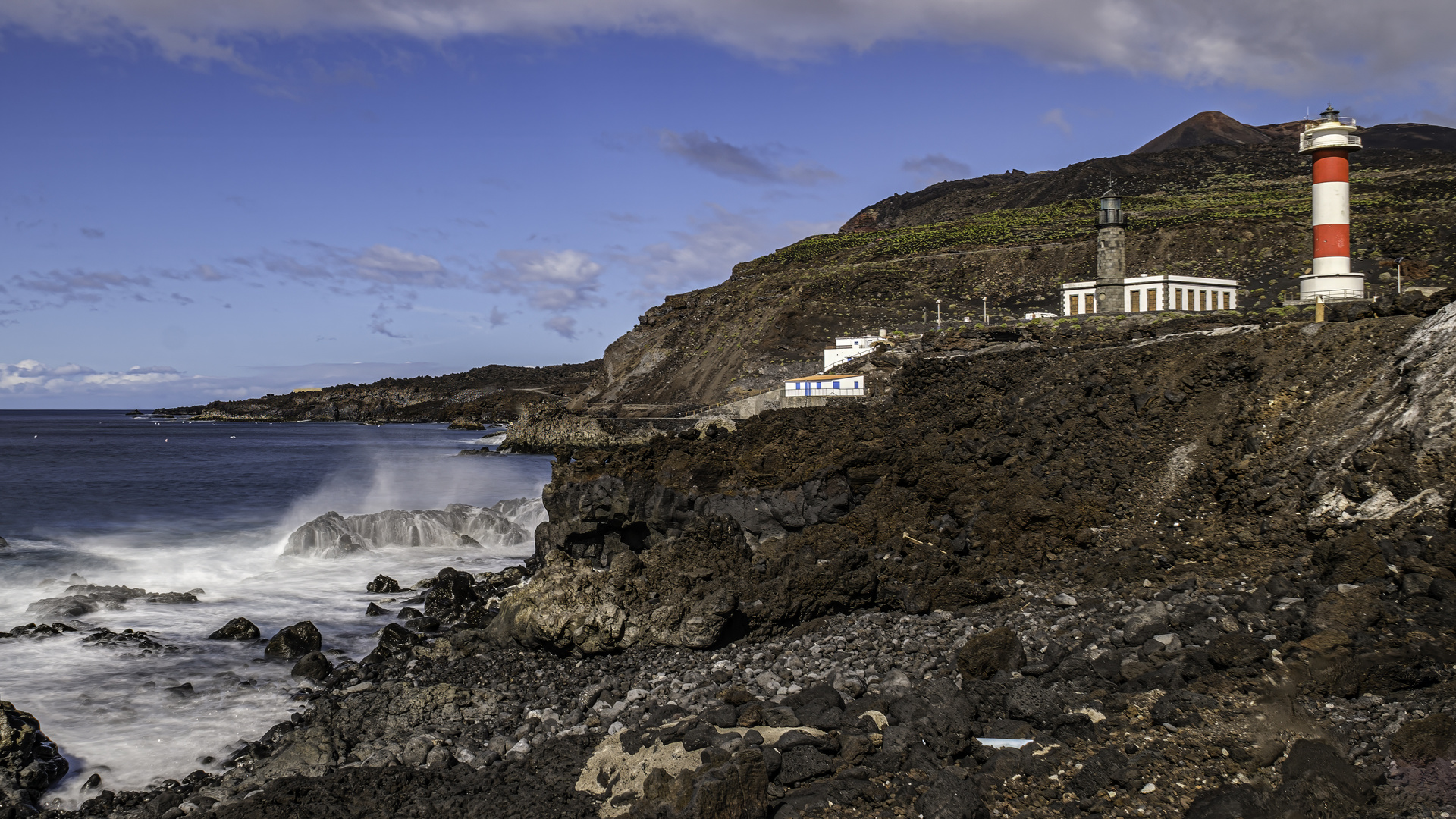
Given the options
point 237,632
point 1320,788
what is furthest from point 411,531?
point 1320,788

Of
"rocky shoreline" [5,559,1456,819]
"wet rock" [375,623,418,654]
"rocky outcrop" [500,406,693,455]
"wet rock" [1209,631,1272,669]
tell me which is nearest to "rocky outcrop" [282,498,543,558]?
"wet rock" [375,623,418,654]

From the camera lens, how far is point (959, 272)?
61.7 meters

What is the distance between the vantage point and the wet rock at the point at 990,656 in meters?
8.38

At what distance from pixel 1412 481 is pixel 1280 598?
8.24ft

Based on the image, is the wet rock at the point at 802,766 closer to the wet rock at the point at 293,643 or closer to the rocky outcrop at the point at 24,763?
the rocky outcrop at the point at 24,763

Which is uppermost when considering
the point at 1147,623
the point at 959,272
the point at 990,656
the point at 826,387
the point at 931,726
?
the point at 959,272

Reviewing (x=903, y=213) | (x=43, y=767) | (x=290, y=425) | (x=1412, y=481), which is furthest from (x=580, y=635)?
(x=903, y=213)

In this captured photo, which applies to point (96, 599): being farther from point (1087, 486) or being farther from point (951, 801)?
point (1087, 486)

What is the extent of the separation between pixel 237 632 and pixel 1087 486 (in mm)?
12292

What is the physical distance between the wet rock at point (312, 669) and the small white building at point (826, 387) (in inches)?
818

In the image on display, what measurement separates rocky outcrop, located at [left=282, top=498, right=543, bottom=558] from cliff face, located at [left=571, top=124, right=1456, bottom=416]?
26.4 meters

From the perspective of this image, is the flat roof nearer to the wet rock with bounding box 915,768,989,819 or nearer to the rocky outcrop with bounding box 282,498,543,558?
the rocky outcrop with bounding box 282,498,543,558

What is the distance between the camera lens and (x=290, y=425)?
118m

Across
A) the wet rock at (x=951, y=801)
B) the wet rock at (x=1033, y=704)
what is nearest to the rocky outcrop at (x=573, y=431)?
the wet rock at (x=1033, y=704)
